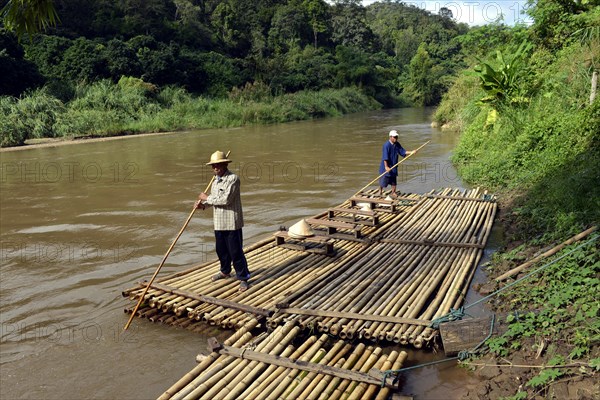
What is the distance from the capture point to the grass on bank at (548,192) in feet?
10.8

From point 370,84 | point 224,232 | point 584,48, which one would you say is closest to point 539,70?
point 584,48

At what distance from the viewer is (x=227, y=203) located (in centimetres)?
454

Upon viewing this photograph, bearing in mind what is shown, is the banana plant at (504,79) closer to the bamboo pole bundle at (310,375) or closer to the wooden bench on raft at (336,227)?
the wooden bench on raft at (336,227)

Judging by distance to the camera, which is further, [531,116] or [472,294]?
[531,116]

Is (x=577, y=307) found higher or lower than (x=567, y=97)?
lower

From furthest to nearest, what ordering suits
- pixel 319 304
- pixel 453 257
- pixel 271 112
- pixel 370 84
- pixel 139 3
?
pixel 370 84 → pixel 139 3 → pixel 271 112 → pixel 453 257 → pixel 319 304

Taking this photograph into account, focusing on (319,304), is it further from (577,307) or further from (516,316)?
(577,307)

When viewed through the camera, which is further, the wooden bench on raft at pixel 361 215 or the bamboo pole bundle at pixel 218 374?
the wooden bench on raft at pixel 361 215

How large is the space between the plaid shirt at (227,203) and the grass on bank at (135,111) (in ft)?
54.6

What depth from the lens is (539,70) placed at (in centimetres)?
1152

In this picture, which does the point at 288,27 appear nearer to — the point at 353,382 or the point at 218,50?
the point at 218,50

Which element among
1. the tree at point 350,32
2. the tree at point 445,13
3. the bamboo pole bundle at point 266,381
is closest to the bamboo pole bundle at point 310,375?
the bamboo pole bundle at point 266,381

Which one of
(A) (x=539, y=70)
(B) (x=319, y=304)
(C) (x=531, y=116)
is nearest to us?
(B) (x=319, y=304)

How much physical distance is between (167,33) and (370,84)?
18.9 m
